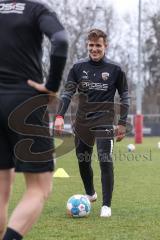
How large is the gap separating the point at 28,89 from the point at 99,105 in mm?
3434

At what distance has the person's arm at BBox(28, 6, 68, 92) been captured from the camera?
157 inches

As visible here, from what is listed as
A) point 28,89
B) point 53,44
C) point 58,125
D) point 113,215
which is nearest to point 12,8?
point 53,44

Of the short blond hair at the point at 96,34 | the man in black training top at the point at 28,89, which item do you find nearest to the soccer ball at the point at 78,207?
the short blond hair at the point at 96,34

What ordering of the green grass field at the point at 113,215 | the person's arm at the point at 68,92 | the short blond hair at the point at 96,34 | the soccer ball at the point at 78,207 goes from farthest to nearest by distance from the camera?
the person's arm at the point at 68,92 → the soccer ball at the point at 78,207 → the short blond hair at the point at 96,34 → the green grass field at the point at 113,215

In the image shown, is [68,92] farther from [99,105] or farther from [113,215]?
[113,215]

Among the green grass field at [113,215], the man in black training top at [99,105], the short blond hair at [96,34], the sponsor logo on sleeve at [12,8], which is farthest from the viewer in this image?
the man in black training top at [99,105]

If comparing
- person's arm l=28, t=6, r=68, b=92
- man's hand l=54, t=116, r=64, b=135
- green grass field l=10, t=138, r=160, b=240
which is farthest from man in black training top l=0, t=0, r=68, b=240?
man's hand l=54, t=116, r=64, b=135

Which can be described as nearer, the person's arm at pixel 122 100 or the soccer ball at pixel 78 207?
the soccer ball at pixel 78 207

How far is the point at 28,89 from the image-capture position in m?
4.10

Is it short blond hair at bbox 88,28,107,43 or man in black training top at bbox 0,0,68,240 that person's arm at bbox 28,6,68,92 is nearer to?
man in black training top at bbox 0,0,68,240

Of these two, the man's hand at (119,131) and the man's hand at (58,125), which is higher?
the man's hand at (58,125)

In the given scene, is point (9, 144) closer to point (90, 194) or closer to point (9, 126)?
point (9, 126)

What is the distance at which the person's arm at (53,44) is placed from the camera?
400 cm

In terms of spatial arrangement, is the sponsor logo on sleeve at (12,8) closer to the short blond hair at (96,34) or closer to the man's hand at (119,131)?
the short blond hair at (96,34)
